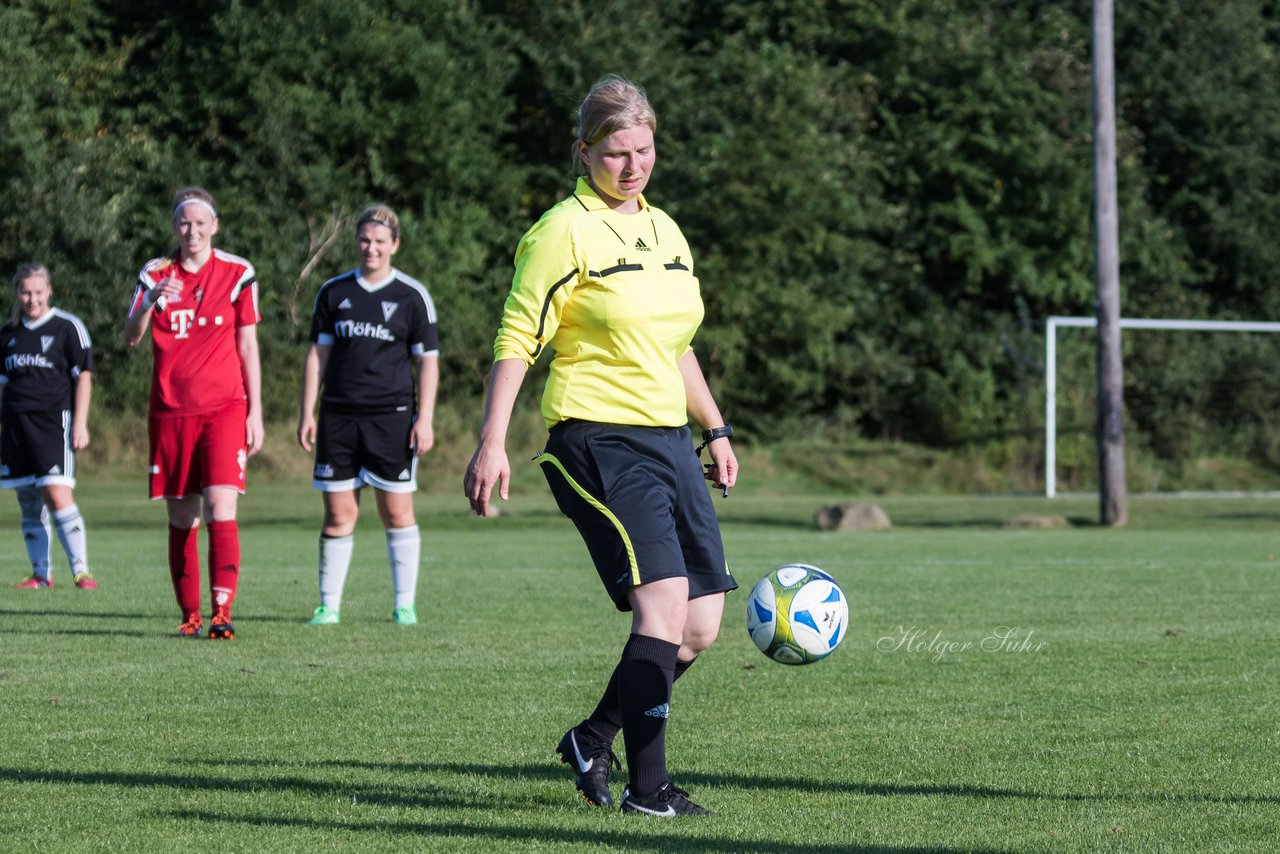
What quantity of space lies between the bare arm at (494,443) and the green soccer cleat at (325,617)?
469 centimetres

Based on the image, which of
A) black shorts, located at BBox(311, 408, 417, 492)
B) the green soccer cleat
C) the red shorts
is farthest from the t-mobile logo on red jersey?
the green soccer cleat

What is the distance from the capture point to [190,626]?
8.37 meters

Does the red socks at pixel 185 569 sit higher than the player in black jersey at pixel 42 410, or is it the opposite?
the player in black jersey at pixel 42 410

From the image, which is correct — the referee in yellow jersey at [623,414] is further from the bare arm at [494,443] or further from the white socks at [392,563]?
the white socks at [392,563]

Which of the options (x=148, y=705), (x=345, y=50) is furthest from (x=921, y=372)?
(x=148, y=705)

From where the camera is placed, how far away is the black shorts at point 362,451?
8828 millimetres

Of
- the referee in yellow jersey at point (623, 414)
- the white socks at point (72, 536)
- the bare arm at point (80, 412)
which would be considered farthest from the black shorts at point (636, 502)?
the white socks at point (72, 536)

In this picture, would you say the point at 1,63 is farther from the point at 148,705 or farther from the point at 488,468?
the point at 488,468

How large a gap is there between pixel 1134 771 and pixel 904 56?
31098 mm

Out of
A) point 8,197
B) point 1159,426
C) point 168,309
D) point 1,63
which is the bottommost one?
point 1159,426

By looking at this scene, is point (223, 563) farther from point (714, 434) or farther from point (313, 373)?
point (714, 434)

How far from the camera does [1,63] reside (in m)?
29.6

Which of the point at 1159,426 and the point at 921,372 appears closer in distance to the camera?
the point at 1159,426
